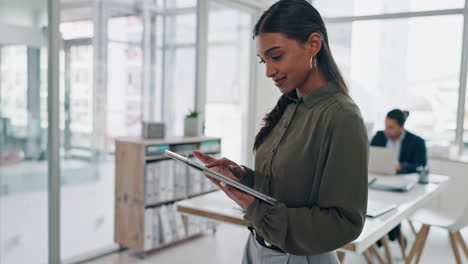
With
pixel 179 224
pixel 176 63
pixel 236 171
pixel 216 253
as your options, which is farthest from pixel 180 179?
pixel 236 171

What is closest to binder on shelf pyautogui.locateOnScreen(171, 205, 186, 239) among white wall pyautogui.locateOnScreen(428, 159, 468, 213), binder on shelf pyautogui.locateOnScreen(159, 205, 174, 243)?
binder on shelf pyautogui.locateOnScreen(159, 205, 174, 243)

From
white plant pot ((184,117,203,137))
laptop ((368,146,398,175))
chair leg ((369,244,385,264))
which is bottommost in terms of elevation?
chair leg ((369,244,385,264))

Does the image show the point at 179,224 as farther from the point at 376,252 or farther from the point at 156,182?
the point at 376,252

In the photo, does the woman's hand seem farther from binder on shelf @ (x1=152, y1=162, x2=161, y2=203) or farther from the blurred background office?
binder on shelf @ (x1=152, y1=162, x2=161, y2=203)

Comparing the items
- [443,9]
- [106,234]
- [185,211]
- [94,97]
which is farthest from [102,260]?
[443,9]

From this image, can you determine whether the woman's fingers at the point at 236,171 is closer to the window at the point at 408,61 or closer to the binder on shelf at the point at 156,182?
the binder on shelf at the point at 156,182

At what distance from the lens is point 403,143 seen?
389 cm

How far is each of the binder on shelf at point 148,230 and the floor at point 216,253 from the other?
0.12 metres

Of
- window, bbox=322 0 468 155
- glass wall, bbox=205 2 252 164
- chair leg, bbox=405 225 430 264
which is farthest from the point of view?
window, bbox=322 0 468 155

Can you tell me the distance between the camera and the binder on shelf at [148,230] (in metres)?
3.53

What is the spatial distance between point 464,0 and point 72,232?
4883 millimetres

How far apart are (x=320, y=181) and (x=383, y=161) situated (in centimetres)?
274

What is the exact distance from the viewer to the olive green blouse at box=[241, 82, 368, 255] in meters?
0.85

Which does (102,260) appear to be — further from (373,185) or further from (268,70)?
(268,70)
